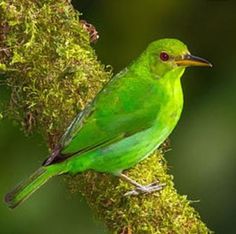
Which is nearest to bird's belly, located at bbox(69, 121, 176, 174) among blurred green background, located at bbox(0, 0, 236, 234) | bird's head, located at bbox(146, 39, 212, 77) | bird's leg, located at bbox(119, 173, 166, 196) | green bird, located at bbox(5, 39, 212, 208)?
green bird, located at bbox(5, 39, 212, 208)

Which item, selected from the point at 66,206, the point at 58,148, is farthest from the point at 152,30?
the point at 58,148

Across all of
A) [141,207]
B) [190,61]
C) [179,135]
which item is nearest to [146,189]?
[141,207]

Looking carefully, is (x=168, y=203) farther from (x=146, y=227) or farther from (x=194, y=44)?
(x=194, y=44)

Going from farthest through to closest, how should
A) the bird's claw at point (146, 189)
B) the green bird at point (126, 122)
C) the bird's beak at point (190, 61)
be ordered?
the bird's beak at point (190, 61)
the green bird at point (126, 122)
the bird's claw at point (146, 189)

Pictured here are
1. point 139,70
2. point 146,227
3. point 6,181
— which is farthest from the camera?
point 6,181

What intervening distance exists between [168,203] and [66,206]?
206cm

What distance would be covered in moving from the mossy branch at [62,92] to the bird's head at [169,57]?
0.29 metres

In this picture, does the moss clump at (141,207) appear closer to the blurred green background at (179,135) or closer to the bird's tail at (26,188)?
the bird's tail at (26,188)

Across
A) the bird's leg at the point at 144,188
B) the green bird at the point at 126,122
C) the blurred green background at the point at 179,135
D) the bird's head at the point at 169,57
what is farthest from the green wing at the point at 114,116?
the blurred green background at the point at 179,135

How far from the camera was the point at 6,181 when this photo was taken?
22.2 ft

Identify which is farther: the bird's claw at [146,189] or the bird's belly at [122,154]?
the bird's belly at [122,154]

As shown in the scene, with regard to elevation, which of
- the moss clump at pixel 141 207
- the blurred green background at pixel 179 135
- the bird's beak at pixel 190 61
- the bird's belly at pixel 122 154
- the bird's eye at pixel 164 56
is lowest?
the blurred green background at pixel 179 135

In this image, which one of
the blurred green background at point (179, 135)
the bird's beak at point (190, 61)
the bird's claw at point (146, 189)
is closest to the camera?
the bird's claw at point (146, 189)

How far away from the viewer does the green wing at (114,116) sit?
192 inches
